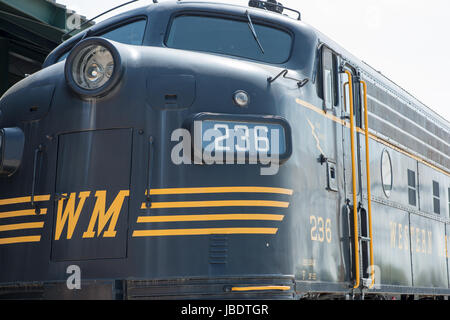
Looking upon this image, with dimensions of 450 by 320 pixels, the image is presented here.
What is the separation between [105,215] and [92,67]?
1213mm

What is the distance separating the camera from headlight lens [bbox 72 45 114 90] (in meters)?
5.10

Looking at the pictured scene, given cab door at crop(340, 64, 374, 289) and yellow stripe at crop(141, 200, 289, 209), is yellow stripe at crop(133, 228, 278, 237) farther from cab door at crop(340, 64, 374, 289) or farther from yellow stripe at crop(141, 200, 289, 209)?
cab door at crop(340, 64, 374, 289)

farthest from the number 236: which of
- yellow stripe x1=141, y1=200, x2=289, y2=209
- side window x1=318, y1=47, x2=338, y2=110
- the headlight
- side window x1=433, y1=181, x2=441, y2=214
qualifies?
side window x1=433, y1=181, x2=441, y2=214

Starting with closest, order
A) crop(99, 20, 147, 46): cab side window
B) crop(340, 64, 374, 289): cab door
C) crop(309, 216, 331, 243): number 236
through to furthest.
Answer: crop(309, 216, 331, 243): number 236 < crop(340, 64, 374, 289): cab door < crop(99, 20, 147, 46): cab side window

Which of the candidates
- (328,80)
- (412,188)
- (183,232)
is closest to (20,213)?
(183,232)

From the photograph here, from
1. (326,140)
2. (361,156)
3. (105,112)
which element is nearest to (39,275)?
(105,112)

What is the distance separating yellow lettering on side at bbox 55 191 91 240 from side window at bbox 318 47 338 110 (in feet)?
7.67

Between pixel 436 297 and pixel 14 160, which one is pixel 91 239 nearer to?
pixel 14 160

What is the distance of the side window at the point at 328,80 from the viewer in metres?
5.89

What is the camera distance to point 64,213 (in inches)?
196

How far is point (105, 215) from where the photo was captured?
4.85 metres

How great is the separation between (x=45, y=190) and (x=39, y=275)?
2.20ft

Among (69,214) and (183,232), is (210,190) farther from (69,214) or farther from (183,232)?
(69,214)

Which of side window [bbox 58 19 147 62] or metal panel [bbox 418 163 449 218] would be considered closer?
side window [bbox 58 19 147 62]
